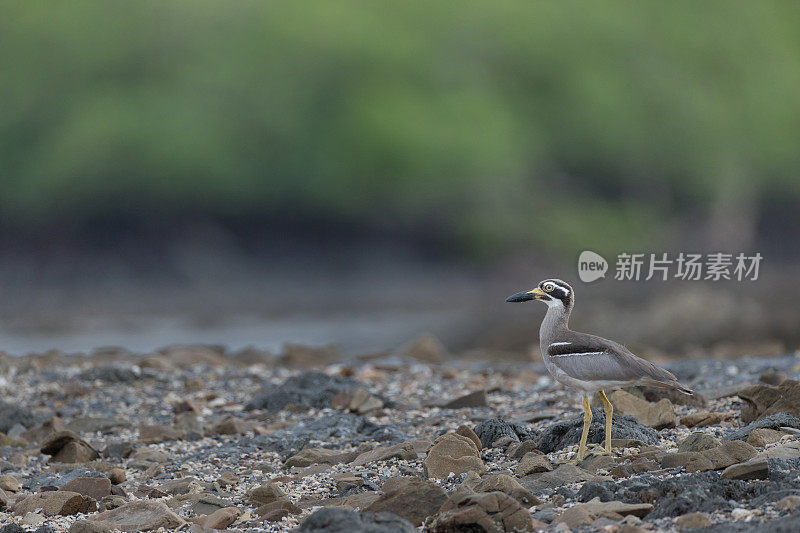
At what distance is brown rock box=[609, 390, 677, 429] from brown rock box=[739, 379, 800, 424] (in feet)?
1.47

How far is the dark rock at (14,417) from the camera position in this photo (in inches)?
309

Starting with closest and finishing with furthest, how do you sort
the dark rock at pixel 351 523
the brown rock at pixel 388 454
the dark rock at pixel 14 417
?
the dark rock at pixel 351 523, the brown rock at pixel 388 454, the dark rock at pixel 14 417

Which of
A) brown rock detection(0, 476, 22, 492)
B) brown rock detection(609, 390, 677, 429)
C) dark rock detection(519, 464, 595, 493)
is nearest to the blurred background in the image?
brown rock detection(609, 390, 677, 429)

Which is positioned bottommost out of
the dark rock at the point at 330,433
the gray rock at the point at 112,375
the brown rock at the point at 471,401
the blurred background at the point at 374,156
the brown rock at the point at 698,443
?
the brown rock at the point at 698,443

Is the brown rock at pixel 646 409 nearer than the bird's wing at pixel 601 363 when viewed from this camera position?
No

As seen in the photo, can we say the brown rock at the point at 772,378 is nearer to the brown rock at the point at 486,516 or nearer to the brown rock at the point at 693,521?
the brown rock at the point at 693,521

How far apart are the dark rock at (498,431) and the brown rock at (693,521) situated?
6.16 feet

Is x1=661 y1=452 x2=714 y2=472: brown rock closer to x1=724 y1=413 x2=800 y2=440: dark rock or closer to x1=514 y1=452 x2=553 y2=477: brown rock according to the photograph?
x1=514 y1=452 x2=553 y2=477: brown rock

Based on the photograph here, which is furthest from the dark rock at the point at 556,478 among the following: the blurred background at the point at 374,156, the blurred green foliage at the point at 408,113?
the blurred green foliage at the point at 408,113

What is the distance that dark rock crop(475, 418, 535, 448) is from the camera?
5875 mm

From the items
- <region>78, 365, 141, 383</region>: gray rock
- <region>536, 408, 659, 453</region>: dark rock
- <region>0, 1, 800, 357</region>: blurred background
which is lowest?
<region>536, 408, 659, 453</region>: dark rock

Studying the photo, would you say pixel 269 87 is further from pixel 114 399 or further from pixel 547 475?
pixel 547 475

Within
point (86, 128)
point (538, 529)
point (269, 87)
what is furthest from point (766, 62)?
point (538, 529)

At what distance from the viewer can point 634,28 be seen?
33438 millimetres
